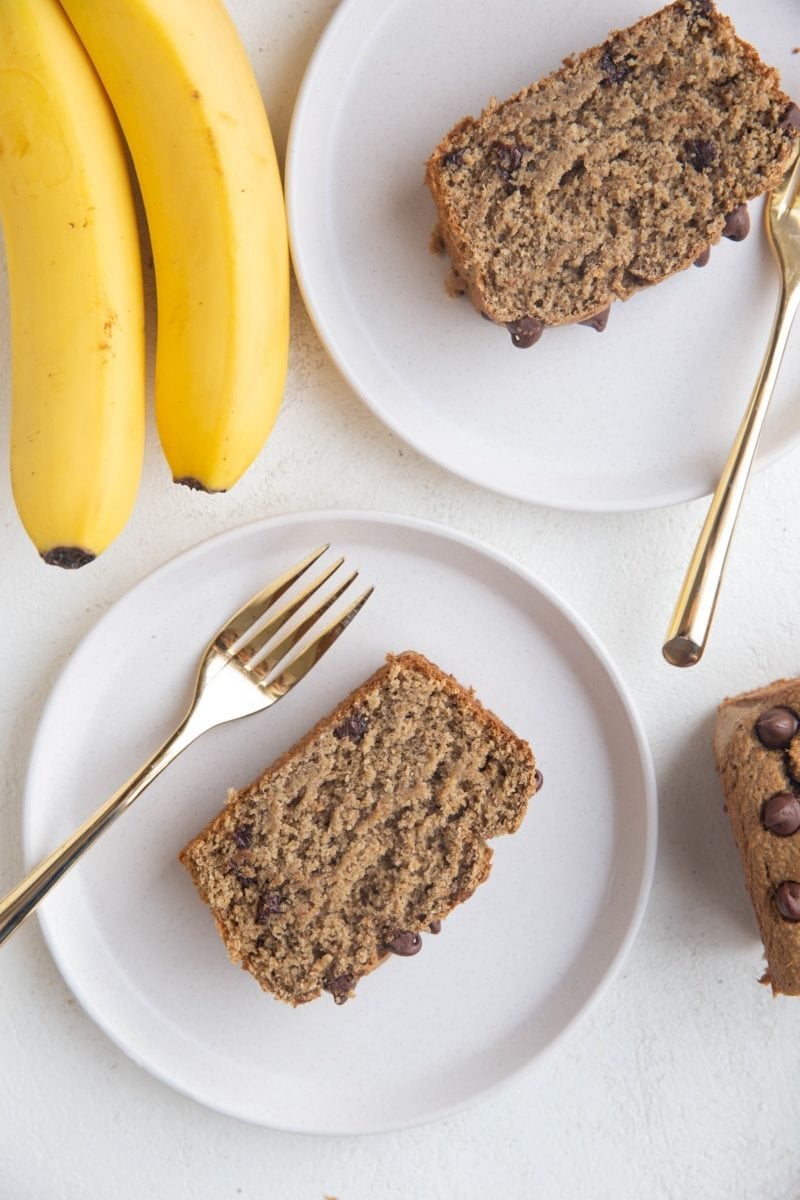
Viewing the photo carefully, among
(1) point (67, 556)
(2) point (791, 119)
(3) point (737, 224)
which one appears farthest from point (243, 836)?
(2) point (791, 119)

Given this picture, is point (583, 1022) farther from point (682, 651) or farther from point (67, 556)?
point (67, 556)

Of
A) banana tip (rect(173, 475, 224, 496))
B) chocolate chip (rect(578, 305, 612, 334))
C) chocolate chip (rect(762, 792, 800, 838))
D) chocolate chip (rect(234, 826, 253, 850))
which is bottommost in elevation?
chocolate chip (rect(762, 792, 800, 838))

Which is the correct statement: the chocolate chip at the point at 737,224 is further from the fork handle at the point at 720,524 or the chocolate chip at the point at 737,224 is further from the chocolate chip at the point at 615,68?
the chocolate chip at the point at 615,68

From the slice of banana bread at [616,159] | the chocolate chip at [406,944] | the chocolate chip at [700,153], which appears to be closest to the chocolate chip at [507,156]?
the slice of banana bread at [616,159]

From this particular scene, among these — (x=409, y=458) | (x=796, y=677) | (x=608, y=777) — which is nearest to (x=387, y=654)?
(x=409, y=458)

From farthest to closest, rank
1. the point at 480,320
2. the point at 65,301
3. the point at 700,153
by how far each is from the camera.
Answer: the point at 480,320 → the point at 700,153 → the point at 65,301

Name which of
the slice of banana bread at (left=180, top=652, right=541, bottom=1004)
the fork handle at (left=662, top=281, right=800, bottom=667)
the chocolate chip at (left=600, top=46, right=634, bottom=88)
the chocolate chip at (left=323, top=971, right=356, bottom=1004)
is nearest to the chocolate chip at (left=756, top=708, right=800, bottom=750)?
the fork handle at (left=662, top=281, right=800, bottom=667)

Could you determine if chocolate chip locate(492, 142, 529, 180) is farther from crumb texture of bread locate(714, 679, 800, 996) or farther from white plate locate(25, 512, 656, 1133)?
crumb texture of bread locate(714, 679, 800, 996)
